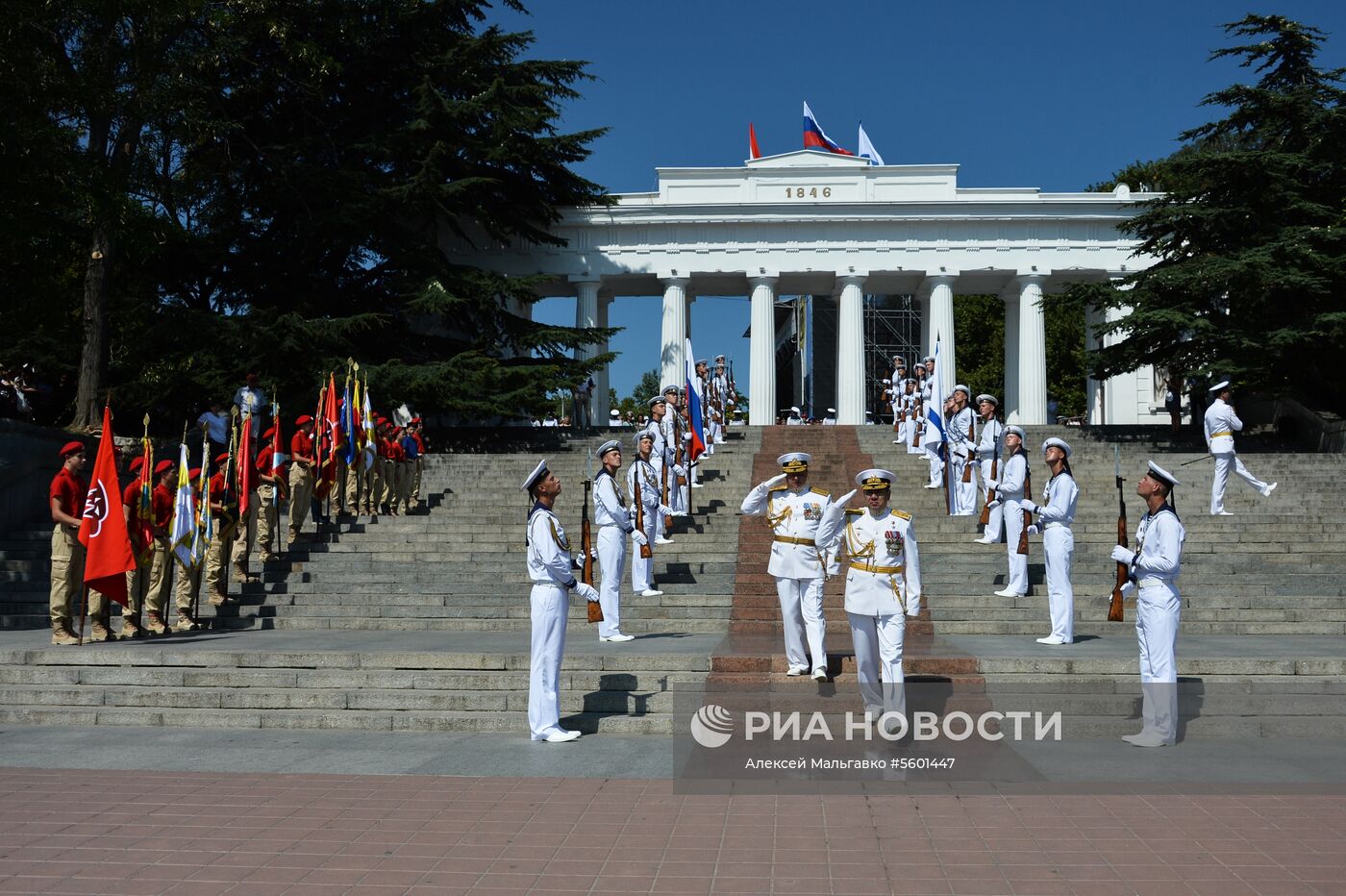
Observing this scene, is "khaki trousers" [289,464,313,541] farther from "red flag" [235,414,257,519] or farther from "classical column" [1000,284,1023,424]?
"classical column" [1000,284,1023,424]

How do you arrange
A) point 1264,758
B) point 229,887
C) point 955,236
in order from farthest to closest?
point 955,236 → point 1264,758 → point 229,887

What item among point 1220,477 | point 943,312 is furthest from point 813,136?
point 1220,477

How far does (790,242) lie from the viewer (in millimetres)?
38250

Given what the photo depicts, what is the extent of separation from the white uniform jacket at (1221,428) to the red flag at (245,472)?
14.5m

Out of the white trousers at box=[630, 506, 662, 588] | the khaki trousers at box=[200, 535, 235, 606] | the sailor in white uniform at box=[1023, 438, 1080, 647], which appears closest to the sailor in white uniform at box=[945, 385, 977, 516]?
Result: the sailor in white uniform at box=[1023, 438, 1080, 647]

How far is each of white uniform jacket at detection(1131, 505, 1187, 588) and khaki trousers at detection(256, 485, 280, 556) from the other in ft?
37.3

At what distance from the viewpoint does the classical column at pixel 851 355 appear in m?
37.3

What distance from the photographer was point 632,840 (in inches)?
237

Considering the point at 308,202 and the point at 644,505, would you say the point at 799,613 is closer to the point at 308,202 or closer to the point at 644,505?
the point at 644,505

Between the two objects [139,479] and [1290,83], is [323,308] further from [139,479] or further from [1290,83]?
[1290,83]

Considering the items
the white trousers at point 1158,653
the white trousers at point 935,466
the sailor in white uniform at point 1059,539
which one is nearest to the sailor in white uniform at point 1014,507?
the sailor in white uniform at point 1059,539

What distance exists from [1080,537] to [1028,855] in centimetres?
1111

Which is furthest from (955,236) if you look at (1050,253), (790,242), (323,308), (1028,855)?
(1028,855)

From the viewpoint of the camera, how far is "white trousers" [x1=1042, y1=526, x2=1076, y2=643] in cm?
1102
